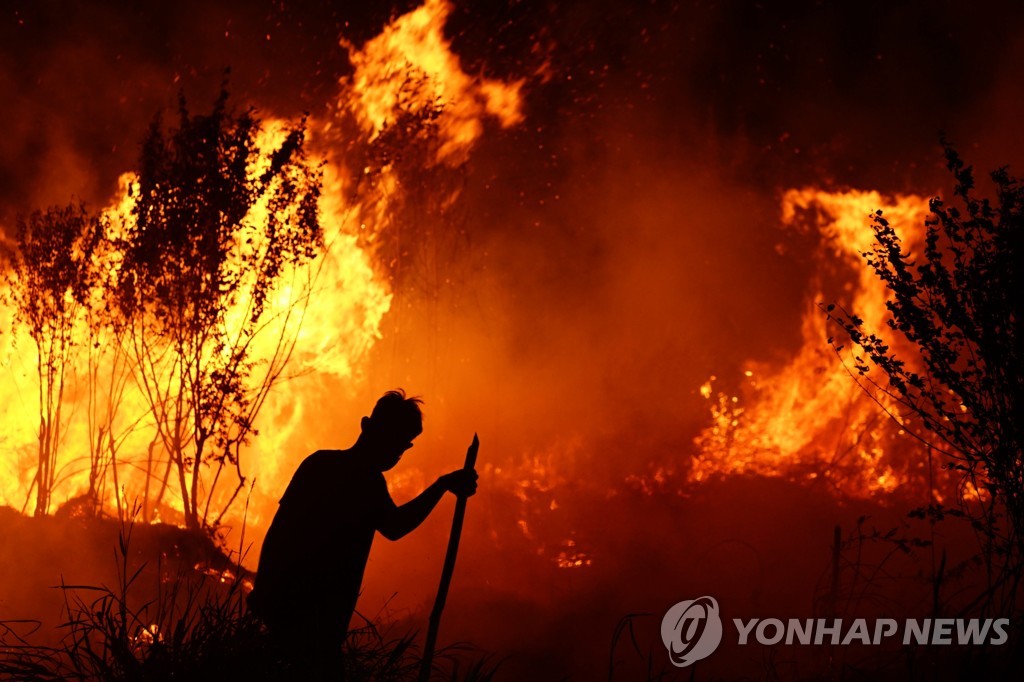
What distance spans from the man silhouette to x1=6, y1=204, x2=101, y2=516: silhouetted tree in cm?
1014

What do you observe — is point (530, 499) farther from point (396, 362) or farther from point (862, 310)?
point (862, 310)

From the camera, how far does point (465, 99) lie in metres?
18.5

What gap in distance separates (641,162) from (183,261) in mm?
13582

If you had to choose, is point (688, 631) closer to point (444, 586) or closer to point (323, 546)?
point (444, 586)

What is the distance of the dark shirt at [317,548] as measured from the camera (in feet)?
12.9

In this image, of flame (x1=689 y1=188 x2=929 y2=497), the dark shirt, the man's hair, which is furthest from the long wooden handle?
flame (x1=689 y1=188 x2=929 y2=497)

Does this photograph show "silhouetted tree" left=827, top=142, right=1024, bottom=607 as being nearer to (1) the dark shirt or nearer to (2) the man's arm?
(2) the man's arm

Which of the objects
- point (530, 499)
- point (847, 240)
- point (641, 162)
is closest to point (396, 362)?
point (530, 499)

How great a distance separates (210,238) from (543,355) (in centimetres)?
1172

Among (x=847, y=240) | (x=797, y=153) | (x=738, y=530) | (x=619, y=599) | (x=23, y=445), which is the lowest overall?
(x=619, y=599)

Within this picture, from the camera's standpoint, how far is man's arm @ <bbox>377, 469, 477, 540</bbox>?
4.00 meters

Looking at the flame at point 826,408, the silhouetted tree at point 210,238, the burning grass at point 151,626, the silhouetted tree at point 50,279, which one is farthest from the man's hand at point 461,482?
the flame at point 826,408

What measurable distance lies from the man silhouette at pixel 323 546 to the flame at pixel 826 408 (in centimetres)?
1414

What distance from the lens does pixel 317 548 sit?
12.9 ft
